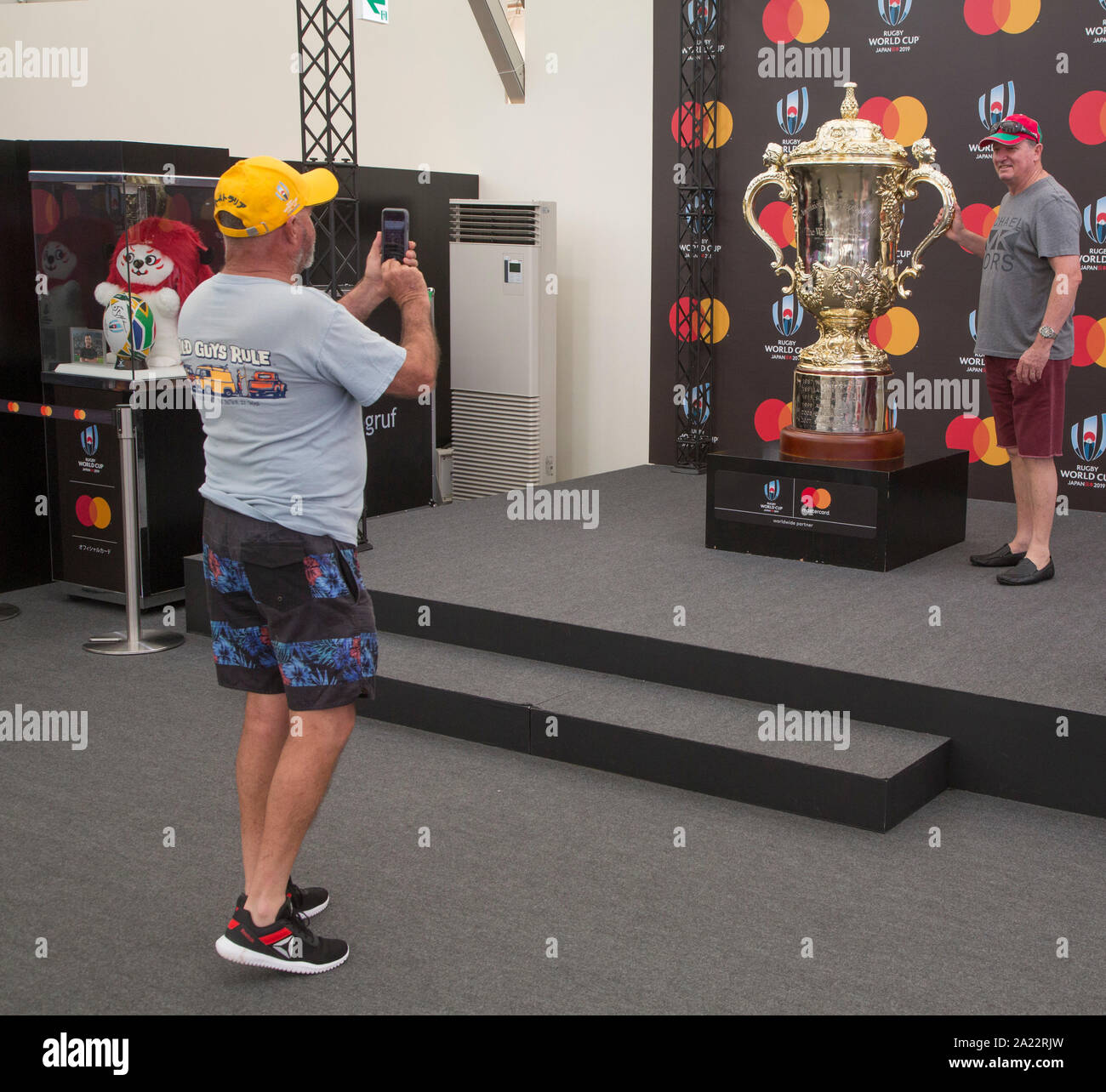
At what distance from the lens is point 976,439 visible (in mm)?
6293

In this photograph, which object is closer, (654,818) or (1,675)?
(654,818)

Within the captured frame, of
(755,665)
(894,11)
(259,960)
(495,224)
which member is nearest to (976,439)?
(894,11)

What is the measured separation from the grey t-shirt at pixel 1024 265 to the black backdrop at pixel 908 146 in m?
1.17

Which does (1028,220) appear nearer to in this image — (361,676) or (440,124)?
(361,676)

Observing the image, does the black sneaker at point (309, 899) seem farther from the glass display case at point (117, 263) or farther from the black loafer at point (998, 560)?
the black loafer at point (998, 560)

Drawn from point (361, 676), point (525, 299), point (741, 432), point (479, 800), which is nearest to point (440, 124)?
point (525, 299)

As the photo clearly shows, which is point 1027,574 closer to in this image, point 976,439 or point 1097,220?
point 976,439

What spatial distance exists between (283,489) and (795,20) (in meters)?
4.94

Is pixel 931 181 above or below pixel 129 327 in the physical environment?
above

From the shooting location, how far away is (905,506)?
485 centimetres

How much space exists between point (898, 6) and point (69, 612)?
460 cm

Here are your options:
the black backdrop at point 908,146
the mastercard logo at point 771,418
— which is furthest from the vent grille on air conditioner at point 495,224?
the mastercard logo at point 771,418

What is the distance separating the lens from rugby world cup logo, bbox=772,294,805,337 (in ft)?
22.0

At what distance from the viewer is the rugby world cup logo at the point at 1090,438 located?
19.4 ft
